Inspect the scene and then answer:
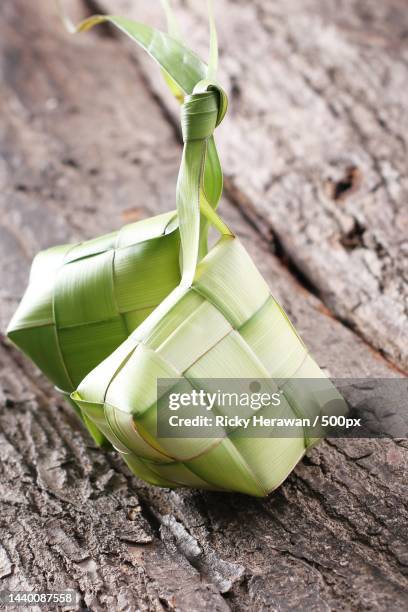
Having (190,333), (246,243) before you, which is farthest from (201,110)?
(246,243)

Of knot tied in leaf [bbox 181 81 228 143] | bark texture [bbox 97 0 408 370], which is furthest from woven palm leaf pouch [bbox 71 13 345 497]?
bark texture [bbox 97 0 408 370]

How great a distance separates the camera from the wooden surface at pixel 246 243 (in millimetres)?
689

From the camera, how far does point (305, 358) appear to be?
2.43 feet

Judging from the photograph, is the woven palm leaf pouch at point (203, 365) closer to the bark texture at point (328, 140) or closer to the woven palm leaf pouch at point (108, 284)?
the woven palm leaf pouch at point (108, 284)

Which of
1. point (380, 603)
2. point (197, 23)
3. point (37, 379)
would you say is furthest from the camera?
point (197, 23)

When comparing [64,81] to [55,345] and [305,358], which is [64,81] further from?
[305,358]

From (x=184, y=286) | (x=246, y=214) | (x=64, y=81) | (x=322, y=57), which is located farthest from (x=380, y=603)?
(x=64, y=81)

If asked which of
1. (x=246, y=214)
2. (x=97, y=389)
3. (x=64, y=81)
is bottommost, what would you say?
(x=64, y=81)

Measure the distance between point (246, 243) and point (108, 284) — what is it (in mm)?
520

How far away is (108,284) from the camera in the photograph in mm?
770

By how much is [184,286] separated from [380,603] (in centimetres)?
31
